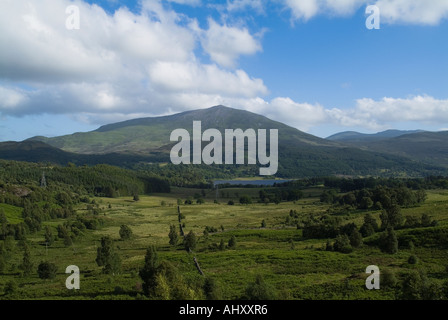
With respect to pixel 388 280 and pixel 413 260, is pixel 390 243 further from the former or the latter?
pixel 388 280

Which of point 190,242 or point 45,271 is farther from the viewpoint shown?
point 190,242

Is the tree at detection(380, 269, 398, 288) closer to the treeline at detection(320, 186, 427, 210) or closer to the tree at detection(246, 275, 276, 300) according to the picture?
the tree at detection(246, 275, 276, 300)

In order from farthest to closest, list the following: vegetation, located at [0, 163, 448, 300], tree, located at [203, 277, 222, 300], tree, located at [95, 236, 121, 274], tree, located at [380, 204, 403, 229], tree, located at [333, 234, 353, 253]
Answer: tree, located at [380, 204, 403, 229] → tree, located at [333, 234, 353, 253] → tree, located at [95, 236, 121, 274] → vegetation, located at [0, 163, 448, 300] → tree, located at [203, 277, 222, 300]

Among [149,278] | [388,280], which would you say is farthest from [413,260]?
[149,278]

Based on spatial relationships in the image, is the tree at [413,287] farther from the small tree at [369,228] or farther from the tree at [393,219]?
the tree at [393,219]

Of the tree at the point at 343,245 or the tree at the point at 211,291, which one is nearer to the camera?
the tree at the point at 211,291

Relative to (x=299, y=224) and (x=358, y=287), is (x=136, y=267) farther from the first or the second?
(x=299, y=224)

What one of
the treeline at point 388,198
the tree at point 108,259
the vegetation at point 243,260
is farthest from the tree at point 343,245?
the treeline at point 388,198

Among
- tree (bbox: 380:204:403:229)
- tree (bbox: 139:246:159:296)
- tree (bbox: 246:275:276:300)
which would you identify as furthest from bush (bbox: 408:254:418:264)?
tree (bbox: 139:246:159:296)
